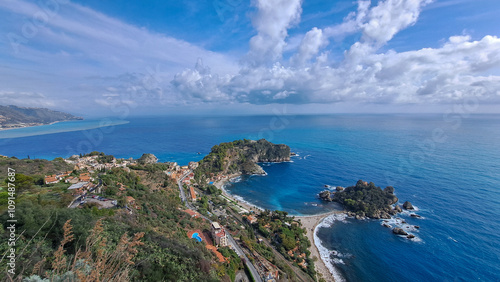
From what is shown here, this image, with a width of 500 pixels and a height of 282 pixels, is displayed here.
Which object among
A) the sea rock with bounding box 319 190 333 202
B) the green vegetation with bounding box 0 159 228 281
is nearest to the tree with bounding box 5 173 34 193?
the green vegetation with bounding box 0 159 228 281

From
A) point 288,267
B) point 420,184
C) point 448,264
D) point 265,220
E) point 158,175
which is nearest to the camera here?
point 288,267

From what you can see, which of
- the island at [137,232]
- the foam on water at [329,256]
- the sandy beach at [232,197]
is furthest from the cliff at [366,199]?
the sandy beach at [232,197]

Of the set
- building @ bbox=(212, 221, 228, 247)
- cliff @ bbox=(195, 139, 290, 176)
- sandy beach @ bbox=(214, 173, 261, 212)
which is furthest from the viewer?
cliff @ bbox=(195, 139, 290, 176)

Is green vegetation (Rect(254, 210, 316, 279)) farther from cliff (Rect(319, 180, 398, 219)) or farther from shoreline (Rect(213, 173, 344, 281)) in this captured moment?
cliff (Rect(319, 180, 398, 219))

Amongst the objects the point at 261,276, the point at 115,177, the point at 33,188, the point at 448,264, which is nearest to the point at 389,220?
the point at 448,264

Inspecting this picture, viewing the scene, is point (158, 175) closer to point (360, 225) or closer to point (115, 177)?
point (115, 177)

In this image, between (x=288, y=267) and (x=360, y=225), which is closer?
(x=288, y=267)

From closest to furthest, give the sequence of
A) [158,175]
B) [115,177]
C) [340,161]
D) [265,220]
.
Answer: [115,177] < [265,220] < [158,175] < [340,161]

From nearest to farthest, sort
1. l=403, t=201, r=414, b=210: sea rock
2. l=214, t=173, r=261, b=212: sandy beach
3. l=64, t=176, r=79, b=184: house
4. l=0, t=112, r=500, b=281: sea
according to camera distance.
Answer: l=64, t=176, r=79, b=184: house
l=0, t=112, r=500, b=281: sea
l=403, t=201, r=414, b=210: sea rock
l=214, t=173, r=261, b=212: sandy beach
